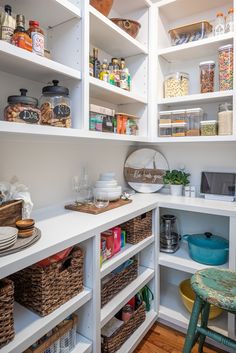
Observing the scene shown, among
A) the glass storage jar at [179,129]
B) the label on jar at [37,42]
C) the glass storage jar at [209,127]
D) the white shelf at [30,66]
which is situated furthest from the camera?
the glass storage jar at [179,129]

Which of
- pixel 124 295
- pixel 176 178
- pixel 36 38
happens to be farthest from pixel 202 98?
pixel 124 295

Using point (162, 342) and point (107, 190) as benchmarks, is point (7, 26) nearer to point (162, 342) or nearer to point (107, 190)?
point (107, 190)

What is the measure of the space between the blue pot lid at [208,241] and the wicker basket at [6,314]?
1.28 m

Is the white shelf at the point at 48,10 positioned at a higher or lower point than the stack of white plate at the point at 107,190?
higher

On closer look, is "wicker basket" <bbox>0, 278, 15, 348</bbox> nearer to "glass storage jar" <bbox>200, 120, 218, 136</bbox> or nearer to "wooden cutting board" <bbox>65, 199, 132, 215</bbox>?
"wooden cutting board" <bbox>65, 199, 132, 215</bbox>

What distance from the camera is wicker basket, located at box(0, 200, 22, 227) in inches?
37.8

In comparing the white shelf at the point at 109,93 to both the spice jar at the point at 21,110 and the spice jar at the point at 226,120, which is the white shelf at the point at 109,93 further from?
the spice jar at the point at 226,120

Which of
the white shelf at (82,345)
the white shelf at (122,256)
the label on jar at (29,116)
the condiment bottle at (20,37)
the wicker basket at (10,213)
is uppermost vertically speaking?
the condiment bottle at (20,37)

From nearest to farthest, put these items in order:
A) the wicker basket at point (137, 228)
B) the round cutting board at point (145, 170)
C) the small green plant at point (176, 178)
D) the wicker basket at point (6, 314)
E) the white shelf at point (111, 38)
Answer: the wicker basket at point (6, 314) < the white shelf at point (111, 38) < the wicker basket at point (137, 228) < the small green plant at point (176, 178) < the round cutting board at point (145, 170)

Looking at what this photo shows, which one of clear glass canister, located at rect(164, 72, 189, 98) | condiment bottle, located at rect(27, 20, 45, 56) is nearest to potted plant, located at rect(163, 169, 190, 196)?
clear glass canister, located at rect(164, 72, 189, 98)

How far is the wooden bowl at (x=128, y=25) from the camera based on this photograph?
1.61 m

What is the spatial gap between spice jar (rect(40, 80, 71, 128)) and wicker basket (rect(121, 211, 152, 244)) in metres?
0.75

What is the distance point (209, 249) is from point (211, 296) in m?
0.58

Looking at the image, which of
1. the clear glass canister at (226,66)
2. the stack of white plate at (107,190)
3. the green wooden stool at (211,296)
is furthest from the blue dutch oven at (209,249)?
the clear glass canister at (226,66)
